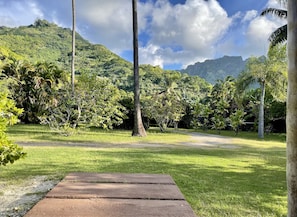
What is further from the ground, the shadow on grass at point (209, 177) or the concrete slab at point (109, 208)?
the concrete slab at point (109, 208)

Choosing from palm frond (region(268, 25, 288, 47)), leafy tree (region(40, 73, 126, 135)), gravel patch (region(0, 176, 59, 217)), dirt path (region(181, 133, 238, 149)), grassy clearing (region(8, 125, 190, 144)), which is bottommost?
dirt path (region(181, 133, 238, 149))

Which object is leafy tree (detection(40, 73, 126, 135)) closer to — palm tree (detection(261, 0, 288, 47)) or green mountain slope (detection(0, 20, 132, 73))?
palm tree (detection(261, 0, 288, 47))

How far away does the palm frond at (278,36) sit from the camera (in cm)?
1558

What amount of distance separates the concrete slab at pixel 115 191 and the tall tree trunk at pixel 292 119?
91cm

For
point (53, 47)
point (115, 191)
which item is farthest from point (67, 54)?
point (115, 191)

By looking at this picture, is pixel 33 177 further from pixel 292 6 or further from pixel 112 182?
pixel 292 6

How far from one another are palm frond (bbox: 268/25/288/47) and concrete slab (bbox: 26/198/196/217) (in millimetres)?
15998

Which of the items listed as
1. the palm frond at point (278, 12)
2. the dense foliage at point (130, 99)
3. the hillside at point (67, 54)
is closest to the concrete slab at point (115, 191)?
the dense foliage at point (130, 99)

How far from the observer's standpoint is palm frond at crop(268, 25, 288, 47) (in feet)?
51.1

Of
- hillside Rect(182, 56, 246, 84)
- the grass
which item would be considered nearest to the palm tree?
the grass

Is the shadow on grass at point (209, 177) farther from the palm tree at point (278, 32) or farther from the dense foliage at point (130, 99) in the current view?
the palm tree at point (278, 32)

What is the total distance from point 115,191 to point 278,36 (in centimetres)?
1612

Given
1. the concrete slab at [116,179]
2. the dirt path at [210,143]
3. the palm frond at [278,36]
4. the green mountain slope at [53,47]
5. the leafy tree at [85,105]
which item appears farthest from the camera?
the green mountain slope at [53,47]

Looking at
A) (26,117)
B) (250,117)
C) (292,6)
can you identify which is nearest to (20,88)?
(26,117)
